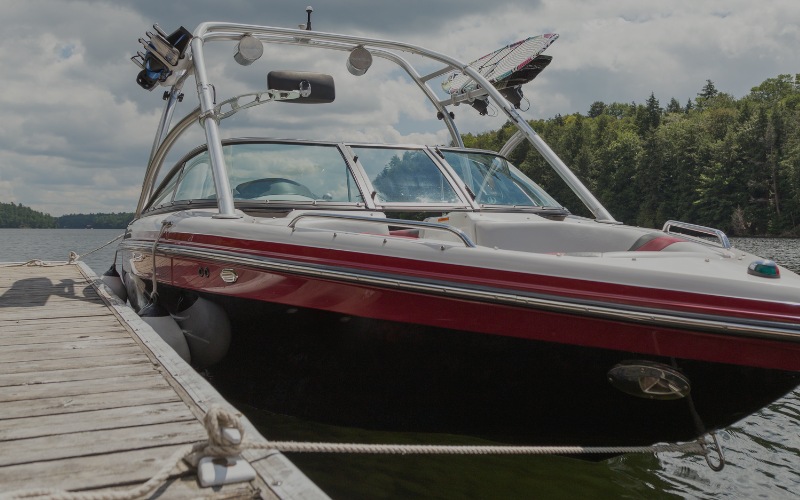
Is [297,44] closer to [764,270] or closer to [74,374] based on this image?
[74,374]

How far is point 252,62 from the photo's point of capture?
5.79 m

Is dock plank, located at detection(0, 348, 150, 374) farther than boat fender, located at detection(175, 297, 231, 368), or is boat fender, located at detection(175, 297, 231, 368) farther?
boat fender, located at detection(175, 297, 231, 368)

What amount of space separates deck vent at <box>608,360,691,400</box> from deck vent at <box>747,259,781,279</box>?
59 centimetres

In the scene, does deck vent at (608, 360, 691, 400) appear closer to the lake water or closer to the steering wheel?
the lake water


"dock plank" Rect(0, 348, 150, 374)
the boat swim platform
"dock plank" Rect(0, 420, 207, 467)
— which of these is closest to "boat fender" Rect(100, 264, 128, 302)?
the boat swim platform

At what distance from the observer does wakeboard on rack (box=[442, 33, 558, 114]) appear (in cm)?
630

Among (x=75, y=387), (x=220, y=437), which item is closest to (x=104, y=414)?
(x=75, y=387)

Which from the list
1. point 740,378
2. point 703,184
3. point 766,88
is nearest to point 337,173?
point 740,378

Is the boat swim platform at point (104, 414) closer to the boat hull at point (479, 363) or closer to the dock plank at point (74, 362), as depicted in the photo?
the dock plank at point (74, 362)

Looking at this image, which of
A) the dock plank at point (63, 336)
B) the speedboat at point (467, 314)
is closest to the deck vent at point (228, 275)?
the speedboat at point (467, 314)

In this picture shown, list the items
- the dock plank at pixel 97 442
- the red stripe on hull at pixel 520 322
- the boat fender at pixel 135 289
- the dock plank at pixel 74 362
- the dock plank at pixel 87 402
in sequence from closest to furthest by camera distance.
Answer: the dock plank at pixel 97 442
the dock plank at pixel 87 402
the red stripe on hull at pixel 520 322
the dock plank at pixel 74 362
the boat fender at pixel 135 289

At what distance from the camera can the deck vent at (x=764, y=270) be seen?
2990mm

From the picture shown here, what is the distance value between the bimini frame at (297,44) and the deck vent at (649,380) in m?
2.28

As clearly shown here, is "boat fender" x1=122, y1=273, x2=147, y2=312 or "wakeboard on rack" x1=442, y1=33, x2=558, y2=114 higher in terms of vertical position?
"wakeboard on rack" x1=442, y1=33, x2=558, y2=114
